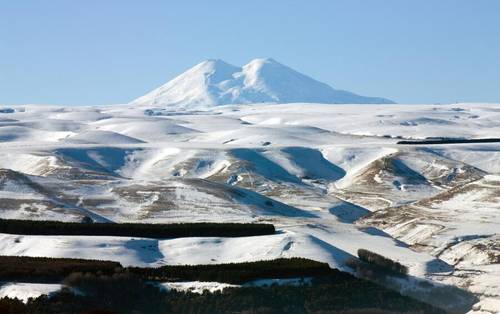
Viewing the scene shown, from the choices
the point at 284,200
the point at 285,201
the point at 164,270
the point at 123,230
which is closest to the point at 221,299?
the point at 164,270

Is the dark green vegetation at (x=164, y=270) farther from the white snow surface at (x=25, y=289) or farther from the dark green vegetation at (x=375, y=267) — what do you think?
the dark green vegetation at (x=375, y=267)

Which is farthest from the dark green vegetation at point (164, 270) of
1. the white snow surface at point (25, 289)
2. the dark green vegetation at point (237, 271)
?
the white snow surface at point (25, 289)

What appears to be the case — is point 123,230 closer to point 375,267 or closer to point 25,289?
point 375,267

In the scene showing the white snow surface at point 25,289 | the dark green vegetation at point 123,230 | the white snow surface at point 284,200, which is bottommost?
the white snow surface at point 284,200

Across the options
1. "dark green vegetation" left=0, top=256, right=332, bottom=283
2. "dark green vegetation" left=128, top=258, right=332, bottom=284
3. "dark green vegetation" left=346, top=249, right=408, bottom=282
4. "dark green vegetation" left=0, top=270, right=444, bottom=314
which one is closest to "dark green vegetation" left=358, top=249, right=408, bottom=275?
"dark green vegetation" left=346, top=249, right=408, bottom=282

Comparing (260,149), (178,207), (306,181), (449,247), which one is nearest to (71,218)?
(178,207)

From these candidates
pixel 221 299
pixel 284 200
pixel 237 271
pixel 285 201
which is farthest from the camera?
pixel 284 200
